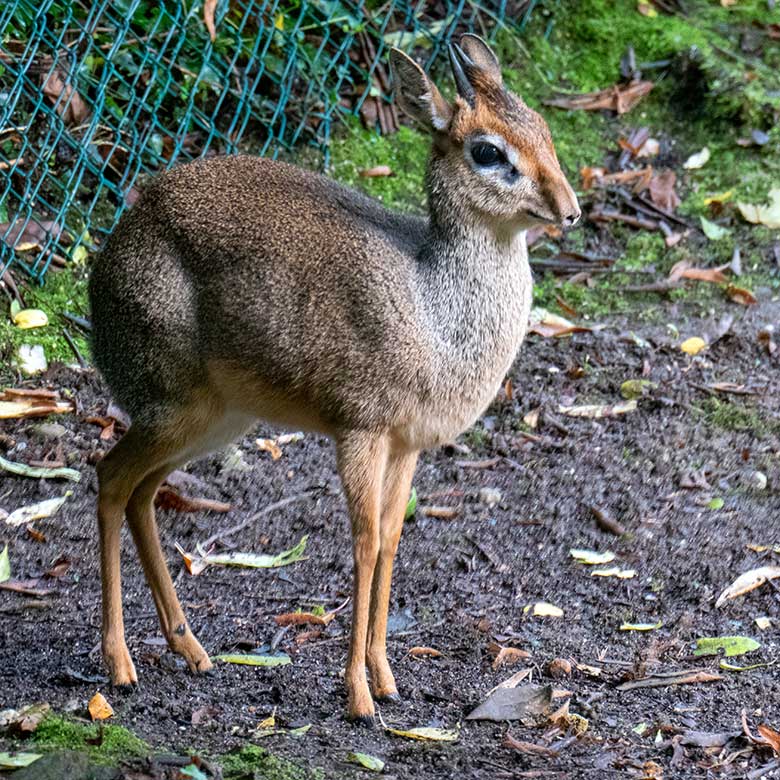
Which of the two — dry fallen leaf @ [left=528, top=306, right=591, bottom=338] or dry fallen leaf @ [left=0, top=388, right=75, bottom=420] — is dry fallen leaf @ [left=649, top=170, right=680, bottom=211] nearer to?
dry fallen leaf @ [left=528, top=306, right=591, bottom=338]

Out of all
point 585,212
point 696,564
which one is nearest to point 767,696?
point 696,564

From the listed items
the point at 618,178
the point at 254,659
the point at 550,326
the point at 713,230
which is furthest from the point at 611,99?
the point at 254,659

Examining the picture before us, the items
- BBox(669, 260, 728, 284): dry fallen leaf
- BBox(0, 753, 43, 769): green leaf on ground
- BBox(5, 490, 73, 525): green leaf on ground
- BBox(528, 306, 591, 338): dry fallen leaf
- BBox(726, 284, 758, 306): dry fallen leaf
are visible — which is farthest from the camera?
BBox(669, 260, 728, 284): dry fallen leaf

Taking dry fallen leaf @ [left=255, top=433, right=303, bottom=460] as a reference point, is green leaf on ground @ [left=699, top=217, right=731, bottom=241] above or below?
above

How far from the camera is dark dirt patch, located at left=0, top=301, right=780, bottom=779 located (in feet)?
13.5

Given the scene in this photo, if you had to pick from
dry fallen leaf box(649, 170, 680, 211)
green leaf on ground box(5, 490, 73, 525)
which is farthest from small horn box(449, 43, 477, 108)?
dry fallen leaf box(649, 170, 680, 211)

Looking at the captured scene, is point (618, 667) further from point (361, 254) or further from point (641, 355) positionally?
point (641, 355)

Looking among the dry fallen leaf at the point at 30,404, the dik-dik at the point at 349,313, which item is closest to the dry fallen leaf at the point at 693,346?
the dik-dik at the point at 349,313

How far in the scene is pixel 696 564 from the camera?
209 inches

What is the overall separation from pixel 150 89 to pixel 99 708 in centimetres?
376

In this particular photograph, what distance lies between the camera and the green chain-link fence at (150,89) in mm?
6680

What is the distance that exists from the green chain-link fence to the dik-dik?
2229 mm

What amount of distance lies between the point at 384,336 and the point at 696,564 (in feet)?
5.92

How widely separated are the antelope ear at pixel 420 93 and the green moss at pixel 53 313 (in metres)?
2.65
